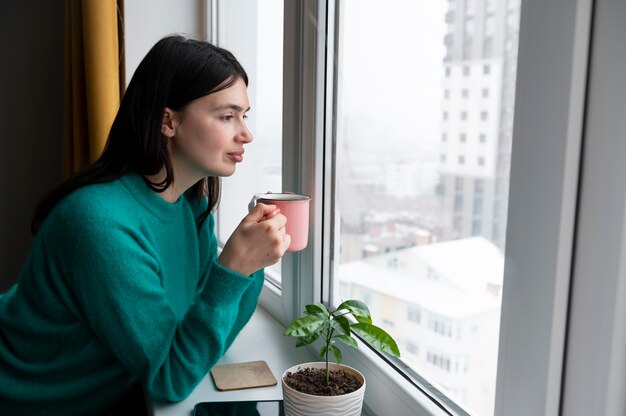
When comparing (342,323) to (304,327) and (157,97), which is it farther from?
(157,97)

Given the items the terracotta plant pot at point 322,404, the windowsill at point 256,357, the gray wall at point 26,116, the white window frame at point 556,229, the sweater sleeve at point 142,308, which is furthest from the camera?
the gray wall at point 26,116

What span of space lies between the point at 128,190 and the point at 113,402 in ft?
1.31

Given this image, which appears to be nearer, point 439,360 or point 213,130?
point 439,360

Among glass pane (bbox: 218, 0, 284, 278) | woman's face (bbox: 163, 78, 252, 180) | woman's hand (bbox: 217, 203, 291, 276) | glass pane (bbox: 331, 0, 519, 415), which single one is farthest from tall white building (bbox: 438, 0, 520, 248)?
glass pane (bbox: 218, 0, 284, 278)

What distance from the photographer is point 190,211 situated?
4.01 feet

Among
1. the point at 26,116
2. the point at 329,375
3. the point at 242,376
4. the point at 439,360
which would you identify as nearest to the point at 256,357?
the point at 242,376

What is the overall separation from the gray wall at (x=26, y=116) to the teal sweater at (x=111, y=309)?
3.33 feet

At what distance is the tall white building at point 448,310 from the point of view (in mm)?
702

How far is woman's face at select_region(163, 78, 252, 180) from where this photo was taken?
0.98 meters

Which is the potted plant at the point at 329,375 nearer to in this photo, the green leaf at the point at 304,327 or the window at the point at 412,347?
the green leaf at the point at 304,327

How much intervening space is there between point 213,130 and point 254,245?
22 centimetres

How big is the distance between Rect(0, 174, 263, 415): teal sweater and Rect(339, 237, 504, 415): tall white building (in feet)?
0.80

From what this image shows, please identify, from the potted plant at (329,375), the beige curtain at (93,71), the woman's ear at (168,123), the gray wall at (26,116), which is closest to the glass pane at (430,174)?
the potted plant at (329,375)

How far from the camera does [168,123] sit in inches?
39.9
